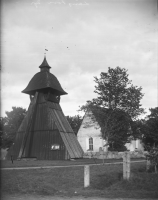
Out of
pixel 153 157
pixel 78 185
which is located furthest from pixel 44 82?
pixel 78 185

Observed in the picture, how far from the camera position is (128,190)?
9766 millimetres

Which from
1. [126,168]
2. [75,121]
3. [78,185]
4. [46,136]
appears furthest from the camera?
[75,121]

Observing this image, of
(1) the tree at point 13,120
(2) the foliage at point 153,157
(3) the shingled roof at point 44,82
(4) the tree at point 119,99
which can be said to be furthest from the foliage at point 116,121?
(1) the tree at point 13,120

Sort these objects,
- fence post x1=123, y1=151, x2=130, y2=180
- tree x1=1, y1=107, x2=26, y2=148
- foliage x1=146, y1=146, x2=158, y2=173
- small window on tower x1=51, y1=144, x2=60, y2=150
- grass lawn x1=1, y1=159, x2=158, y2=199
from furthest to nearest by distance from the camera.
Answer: tree x1=1, y1=107, x2=26, y2=148 → small window on tower x1=51, y1=144, x2=60, y2=150 → foliage x1=146, y1=146, x2=158, y2=173 → fence post x1=123, y1=151, x2=130, y2=180 → grass lawn x1=1, y1=159, x2=158, y2=199

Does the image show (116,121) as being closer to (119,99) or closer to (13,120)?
(119,99)

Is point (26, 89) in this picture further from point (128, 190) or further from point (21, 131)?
point (128, 190)

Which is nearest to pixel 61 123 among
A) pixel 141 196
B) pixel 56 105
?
pixel 56 105

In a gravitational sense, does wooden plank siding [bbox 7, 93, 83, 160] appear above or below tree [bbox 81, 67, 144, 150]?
below

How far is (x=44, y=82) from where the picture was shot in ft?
106

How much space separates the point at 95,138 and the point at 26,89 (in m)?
17.1

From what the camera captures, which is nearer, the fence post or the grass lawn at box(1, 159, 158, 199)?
the grass lawn at box(1, 159, 158, 199)

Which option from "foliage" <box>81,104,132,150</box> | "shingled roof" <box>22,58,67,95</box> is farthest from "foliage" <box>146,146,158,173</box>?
"shingled roof" <box>22,58,67,95</box>

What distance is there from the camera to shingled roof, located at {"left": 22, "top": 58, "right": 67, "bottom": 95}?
32219 millimetres

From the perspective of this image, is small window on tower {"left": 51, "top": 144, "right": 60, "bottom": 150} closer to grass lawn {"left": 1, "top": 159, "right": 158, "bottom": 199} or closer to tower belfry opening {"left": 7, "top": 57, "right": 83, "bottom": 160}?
tower belfry opening {"left": 7, "top": 57, "right": 83, "bottom": 160}
